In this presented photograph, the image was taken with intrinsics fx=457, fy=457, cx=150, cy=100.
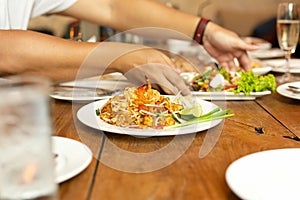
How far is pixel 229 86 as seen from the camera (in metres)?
1.42

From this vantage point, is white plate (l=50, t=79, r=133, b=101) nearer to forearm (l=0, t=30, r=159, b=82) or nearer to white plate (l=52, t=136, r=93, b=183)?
forearm (l=0, t=30, r=159, b=82)

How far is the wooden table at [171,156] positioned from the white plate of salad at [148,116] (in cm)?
2

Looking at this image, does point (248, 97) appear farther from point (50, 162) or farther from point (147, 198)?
point (50, 162)

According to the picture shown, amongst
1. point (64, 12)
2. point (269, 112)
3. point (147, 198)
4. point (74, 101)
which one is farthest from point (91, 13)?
point (147, 198)

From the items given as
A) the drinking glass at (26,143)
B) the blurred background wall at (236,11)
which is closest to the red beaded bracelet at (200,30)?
the drinking glass at (26,143)

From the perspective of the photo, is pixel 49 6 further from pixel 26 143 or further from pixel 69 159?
pixel 26 143

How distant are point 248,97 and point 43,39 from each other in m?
0.61

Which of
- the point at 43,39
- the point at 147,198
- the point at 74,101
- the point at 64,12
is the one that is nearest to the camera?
the point at 147,198

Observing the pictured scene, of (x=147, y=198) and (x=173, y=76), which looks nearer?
(x=147, y=198)

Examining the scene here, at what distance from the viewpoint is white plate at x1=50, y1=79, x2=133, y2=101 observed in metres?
1.30

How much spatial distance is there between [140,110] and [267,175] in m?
0.34

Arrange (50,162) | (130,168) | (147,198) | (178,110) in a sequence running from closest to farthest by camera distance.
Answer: (50,162), (147,198), (130,168), (178,110)

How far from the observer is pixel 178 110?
1.04 metres

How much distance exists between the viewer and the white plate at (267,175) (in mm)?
684
